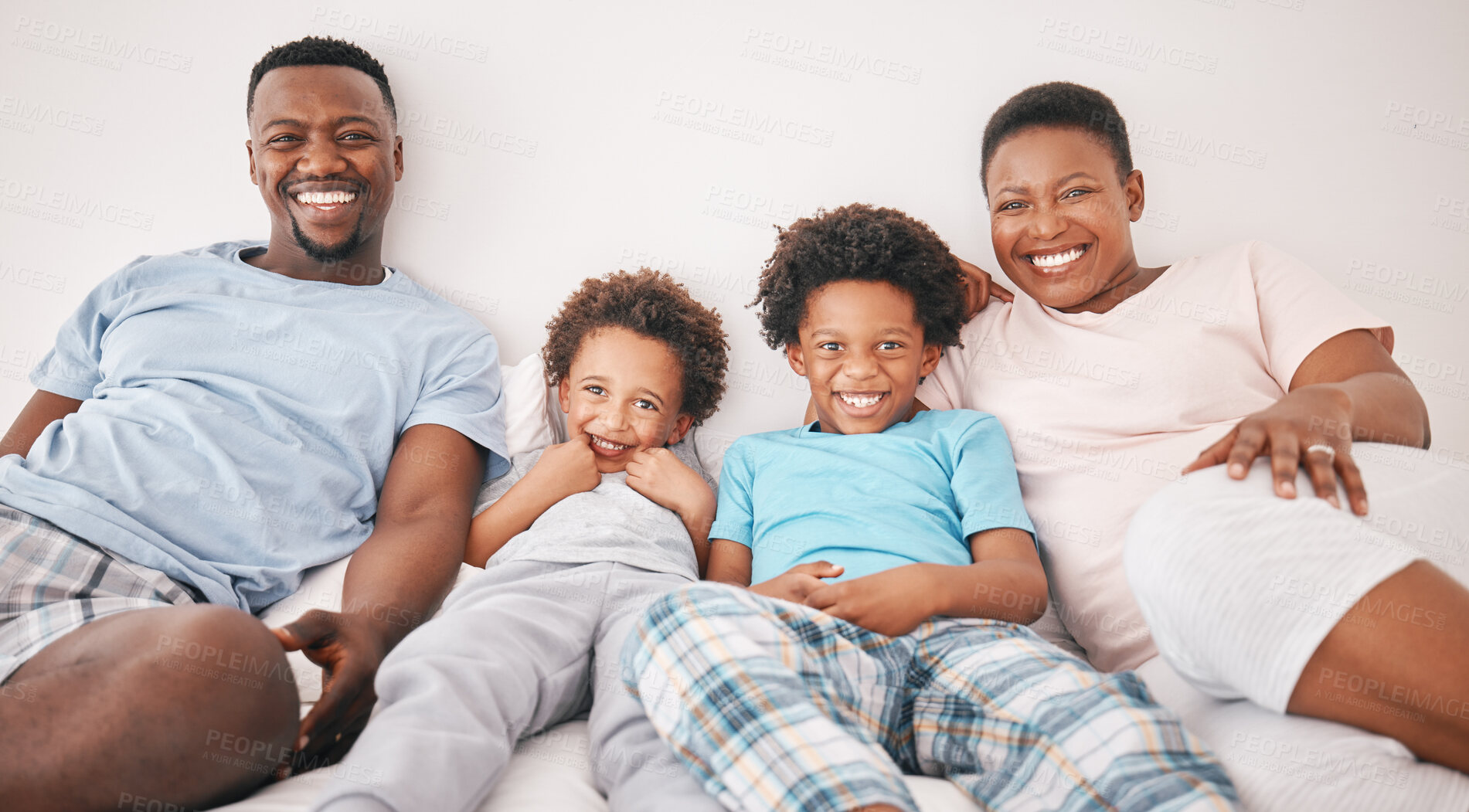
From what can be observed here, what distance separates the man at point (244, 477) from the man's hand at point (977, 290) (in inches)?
39.1

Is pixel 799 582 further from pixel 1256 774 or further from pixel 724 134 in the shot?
pixel 724 134

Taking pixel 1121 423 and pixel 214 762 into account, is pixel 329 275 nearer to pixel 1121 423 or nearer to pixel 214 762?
pixel 214 762

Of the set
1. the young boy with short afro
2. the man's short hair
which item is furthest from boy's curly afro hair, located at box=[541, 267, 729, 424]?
the man's short hair

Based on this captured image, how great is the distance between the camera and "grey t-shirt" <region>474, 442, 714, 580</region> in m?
1.33

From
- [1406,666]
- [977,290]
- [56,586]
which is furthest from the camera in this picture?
[977,290]

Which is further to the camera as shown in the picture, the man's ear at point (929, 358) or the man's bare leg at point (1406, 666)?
the man's ear at point (929, 358)

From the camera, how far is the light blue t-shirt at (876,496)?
1.30 metres

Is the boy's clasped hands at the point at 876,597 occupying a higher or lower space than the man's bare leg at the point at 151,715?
higher

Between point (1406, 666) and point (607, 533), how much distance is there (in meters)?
1.05

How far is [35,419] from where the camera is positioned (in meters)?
1.46

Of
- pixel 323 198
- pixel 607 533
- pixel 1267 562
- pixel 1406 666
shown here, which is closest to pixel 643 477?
pixel 607 533

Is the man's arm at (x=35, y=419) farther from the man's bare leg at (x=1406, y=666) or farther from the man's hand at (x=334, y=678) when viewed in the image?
the man's bare leg at (x=1406, y=666)

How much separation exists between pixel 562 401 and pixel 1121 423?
1.09 meters

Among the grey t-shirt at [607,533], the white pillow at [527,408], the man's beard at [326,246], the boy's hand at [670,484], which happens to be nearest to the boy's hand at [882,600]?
the grey t-shirt at [607,533]
